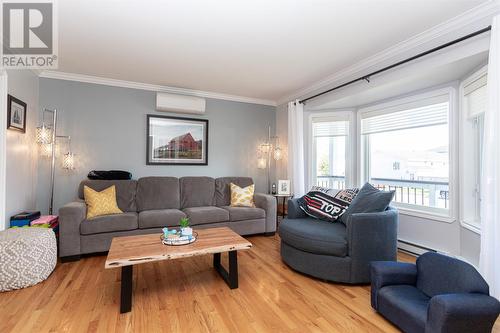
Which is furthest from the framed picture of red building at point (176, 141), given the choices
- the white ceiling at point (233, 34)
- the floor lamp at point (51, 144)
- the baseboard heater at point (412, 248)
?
the baseboard heater at point (412, 248)

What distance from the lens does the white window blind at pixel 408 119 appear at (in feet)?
10.2

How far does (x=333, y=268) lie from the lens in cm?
239

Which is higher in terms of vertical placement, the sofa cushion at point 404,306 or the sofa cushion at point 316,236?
the sofa cushion at point 316,236

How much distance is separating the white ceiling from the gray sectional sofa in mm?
1651

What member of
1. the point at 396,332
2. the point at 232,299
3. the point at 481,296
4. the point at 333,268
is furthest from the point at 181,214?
the point at 481,296

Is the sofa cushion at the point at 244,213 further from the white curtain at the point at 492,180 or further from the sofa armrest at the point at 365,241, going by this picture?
the white curtain at the point at 492,180

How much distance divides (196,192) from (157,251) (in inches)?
78.0

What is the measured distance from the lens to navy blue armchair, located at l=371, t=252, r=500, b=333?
139 cm

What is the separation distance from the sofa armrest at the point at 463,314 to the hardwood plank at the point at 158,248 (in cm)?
137

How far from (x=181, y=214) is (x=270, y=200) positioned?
1.40 m

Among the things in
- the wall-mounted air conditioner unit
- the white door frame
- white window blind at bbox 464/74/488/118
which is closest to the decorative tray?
the white door frame

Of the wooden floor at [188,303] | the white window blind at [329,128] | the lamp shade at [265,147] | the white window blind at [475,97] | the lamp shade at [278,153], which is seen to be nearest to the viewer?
the wooden floor at [188,303]

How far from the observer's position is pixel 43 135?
11.2 ft

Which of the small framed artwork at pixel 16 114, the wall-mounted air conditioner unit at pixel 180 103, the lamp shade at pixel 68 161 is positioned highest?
the wall-mounted air conditioner unit at pixel 180 103
